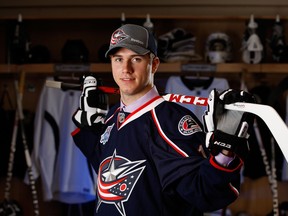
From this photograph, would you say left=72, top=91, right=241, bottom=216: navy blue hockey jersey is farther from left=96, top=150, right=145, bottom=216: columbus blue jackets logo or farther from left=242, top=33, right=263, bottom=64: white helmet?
left=242, top=33, right=263, bottom=64: white helmet

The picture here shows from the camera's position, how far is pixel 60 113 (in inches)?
152

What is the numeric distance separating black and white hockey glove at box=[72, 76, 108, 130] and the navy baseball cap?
42cm

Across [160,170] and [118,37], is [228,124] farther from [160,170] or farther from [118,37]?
[118,37]

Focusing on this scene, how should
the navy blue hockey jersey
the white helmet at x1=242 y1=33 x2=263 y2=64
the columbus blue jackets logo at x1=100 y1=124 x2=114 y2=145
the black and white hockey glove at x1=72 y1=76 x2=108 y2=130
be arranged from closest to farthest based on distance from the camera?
the navy blue hockey jersey
the columbus blue jackets logo at x1=100 y1=124 x2=114 y2=145
the black and white hockey glove at x1=72 y1=76 x2=108 y2=130
the white helmet at x1=242 y1=33 x2=263 y2=64

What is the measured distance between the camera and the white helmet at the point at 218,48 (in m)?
3.78

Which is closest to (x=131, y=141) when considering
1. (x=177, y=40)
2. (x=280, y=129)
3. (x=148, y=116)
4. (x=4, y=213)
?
(x=148, y=116)

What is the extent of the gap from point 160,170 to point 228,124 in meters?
0.31

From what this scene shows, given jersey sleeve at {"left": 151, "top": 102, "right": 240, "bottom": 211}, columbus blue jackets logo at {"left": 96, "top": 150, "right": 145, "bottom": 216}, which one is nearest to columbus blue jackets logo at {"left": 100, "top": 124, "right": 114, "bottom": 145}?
columbus blue jackets logo at {"left": 96, "top": 150, "right": 145, "bottom": 216}

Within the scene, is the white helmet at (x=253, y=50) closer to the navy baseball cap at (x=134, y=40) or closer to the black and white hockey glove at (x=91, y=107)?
the black and white hockey glove at (x=91, y=107)

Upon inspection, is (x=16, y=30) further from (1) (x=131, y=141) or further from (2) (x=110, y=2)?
(1) (x=131, y=141)

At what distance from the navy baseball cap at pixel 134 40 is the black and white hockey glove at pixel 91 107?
423 millimetres

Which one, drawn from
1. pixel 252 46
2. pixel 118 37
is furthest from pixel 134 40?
pixel 252 46

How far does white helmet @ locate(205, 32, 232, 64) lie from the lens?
378 centimetres

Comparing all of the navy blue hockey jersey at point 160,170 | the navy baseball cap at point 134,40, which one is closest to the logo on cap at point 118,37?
the navy baseball cap at point 134,40
